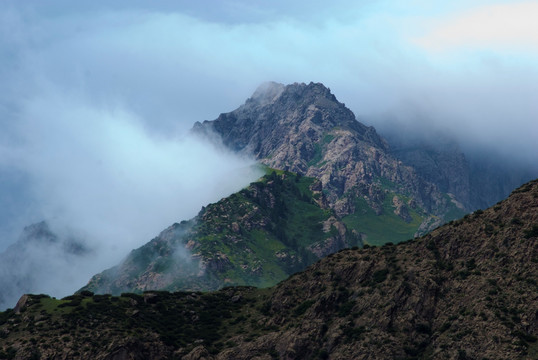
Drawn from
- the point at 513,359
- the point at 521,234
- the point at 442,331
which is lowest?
the point at 513,359

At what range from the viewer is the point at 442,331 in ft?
606

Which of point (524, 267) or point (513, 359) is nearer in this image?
point (513, 359)

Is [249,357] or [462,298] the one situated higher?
[249,357]

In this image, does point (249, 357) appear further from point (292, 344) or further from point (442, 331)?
point (442, 331)

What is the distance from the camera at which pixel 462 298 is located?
630ft

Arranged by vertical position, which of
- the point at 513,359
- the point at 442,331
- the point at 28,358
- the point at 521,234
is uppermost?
the point at 28,358

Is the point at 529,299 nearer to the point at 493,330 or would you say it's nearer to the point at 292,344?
the point at 493,330

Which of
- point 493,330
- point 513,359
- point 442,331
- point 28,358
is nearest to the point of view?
point 513,359

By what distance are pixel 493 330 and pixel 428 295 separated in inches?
1117

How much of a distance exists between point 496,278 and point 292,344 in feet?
209

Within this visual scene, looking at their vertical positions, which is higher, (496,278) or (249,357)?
(249,357)

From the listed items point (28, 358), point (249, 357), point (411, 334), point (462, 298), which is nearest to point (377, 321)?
point (411, 334)

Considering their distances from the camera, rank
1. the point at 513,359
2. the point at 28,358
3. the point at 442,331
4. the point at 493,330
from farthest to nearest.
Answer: the point at 28,358 → the point at 442,331 → the point at 493,330 → the point at 513,359

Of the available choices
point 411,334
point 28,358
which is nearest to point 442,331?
point 411,334
